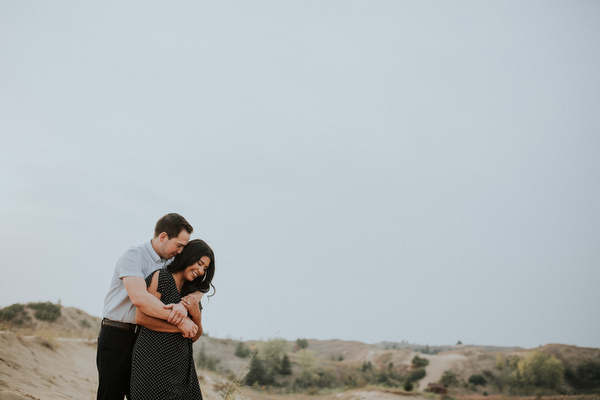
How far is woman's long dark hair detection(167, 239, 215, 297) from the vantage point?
321 centimetres

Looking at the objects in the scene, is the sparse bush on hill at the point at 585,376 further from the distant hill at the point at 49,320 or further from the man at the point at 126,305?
the man at the point at 126,305

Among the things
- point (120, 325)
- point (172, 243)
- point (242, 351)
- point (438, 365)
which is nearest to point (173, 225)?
point (172, 243)

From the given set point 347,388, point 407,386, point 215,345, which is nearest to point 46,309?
point 215,345

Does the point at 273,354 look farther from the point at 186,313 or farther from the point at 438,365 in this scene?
the point at 186,313

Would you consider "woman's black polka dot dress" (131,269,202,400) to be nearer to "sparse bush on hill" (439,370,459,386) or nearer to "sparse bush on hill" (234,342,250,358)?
"sparse bush on hill" (439,370,459,386)

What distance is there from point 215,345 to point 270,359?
19.5 feet

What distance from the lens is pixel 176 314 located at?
9.55ft

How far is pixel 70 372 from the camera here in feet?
37.1

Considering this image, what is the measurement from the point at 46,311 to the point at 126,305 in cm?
2252

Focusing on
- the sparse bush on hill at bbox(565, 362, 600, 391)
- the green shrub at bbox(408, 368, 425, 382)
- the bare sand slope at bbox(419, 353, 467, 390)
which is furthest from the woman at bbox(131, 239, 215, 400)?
the sparse bush on hill at bbox(565, 362, 600, 391)

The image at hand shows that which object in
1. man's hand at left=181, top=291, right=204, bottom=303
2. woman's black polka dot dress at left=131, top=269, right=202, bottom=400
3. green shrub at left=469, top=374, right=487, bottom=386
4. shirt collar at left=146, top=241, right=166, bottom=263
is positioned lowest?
green shrub at left=469, top=374, right=487, bottom=386

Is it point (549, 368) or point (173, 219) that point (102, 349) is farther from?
point (549, 368)

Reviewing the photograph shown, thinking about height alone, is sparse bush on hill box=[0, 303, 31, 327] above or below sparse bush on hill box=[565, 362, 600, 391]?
above

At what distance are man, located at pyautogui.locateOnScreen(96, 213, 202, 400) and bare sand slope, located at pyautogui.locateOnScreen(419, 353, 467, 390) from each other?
26.9 metres
